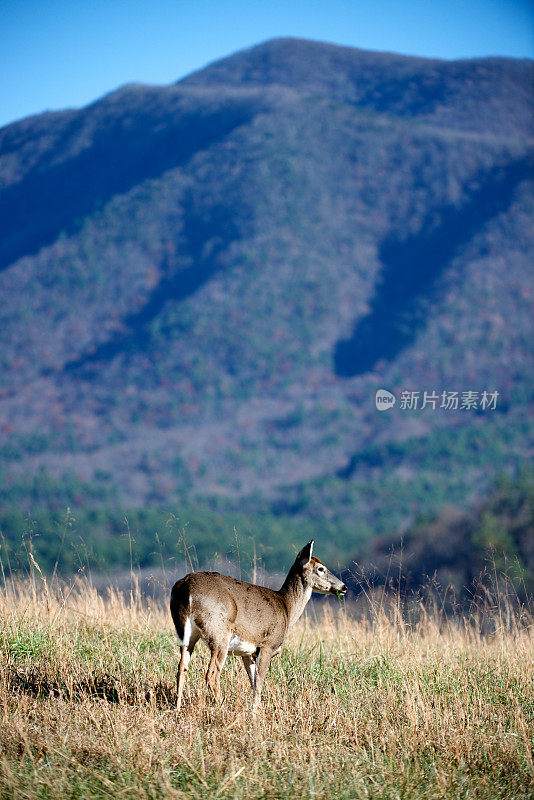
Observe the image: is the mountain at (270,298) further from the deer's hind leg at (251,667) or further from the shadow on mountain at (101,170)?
the deer's hind leg at (251,667)

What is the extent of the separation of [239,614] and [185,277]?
4708 inches

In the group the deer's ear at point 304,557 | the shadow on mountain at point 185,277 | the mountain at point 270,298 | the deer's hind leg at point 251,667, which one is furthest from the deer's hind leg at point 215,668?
the shadow on mountain at point 185,277

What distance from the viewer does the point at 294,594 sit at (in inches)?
275

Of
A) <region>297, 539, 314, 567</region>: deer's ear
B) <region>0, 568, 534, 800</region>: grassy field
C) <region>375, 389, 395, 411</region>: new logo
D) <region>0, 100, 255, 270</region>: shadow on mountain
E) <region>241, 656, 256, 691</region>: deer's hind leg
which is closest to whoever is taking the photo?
<region>0, 568, 534, 800</region>: grassy field

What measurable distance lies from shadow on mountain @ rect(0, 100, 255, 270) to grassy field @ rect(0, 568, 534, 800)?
5019 inches

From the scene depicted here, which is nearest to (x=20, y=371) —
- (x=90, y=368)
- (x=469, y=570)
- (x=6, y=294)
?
(x=90, y=368)

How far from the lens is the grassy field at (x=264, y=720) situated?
4.98 m

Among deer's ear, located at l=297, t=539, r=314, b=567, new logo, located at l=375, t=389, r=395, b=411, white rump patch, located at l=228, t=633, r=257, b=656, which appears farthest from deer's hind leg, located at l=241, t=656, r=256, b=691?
new logo, located at l=375, t=389, r=395, b=411

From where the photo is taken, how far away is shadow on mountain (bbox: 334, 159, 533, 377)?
111812 millimetres

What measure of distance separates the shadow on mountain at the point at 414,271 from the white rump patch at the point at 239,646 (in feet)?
336

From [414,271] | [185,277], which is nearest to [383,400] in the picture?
[414,271]

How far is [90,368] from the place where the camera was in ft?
366

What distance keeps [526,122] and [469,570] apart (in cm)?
13568

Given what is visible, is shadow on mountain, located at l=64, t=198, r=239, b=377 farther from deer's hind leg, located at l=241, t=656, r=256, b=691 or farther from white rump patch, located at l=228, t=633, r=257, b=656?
white rump patch, located at l=228, t=633, r=257, b=656
